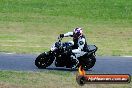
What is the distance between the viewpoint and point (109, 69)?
21875mm

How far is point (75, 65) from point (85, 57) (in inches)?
20.1

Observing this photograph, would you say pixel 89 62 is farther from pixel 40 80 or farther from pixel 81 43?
pixel 40 80

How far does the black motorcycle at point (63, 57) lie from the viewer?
68.8 feet

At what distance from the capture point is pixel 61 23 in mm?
39906

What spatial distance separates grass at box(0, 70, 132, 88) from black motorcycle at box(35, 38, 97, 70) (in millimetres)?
1427

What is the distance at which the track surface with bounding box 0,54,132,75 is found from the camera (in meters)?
21.4

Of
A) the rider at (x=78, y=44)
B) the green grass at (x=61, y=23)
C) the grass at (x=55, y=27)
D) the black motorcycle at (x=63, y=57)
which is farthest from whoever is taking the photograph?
the green grass at (x=61, y=23)

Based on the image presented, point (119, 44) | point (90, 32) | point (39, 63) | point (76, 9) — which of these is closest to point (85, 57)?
point (39, 63)

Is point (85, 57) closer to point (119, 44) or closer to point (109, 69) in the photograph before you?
point (109, 69)

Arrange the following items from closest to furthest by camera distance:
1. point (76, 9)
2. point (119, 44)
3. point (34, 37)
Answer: point (119, 44) → point (34, 37) → point (76, 9)

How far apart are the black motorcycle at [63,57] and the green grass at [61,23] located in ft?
16.1

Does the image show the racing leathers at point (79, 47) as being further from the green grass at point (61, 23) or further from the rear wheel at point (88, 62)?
the green grass at point (61, 23)

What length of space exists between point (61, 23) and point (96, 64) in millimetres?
17268

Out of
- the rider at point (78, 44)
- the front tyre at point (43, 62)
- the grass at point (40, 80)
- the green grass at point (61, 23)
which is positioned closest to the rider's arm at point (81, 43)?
the rider at point (78, 44)
